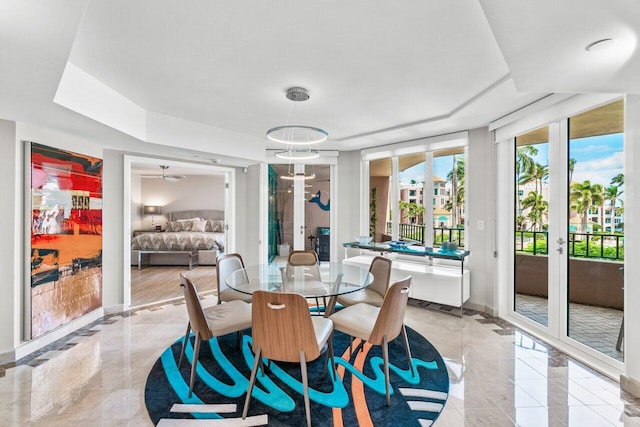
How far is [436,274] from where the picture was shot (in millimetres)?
3955

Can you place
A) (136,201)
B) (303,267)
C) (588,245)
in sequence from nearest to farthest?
(588,245)
(303,267)
(136,201)

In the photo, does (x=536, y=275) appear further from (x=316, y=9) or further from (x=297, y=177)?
(x=316, y=9)

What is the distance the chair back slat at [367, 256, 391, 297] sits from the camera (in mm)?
3187

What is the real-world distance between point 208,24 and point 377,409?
8.86 ft

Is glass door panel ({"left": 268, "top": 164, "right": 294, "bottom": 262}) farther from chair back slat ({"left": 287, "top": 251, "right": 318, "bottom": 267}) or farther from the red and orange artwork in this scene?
the red and orange artwork

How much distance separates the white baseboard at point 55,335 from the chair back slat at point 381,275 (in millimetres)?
3371

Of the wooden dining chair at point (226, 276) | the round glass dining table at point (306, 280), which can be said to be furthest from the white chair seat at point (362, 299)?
the wooden dining chair at point (226, 276)

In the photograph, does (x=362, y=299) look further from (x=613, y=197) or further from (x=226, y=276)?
(x=613, y=197)

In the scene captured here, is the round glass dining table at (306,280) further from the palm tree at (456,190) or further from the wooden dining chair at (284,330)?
the palm tree at (456,190)

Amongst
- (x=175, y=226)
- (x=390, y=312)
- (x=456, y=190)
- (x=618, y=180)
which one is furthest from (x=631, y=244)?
(x=175, y=226)

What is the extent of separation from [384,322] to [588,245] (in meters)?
2.20

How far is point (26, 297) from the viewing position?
291cm

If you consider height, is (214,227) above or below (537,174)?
below

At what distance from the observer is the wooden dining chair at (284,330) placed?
188 cm
